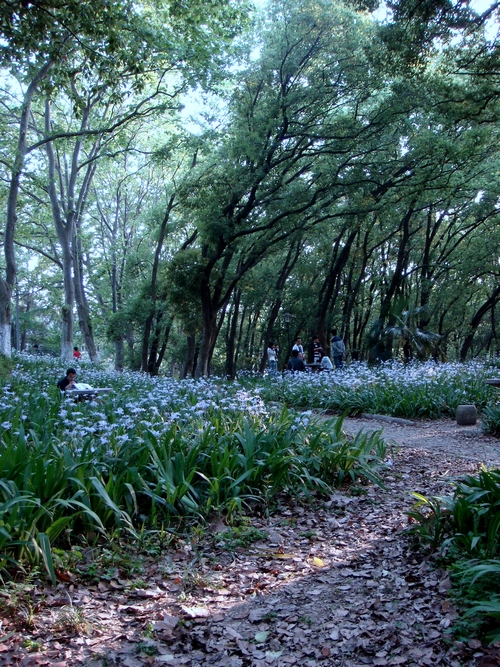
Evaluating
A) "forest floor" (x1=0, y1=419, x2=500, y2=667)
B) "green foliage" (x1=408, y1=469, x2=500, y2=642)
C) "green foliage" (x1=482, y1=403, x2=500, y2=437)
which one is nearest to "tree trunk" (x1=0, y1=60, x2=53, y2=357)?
"green foliage" (x1=482, y1=403, x2=500, y2=437)

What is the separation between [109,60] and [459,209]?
1930 centimetres

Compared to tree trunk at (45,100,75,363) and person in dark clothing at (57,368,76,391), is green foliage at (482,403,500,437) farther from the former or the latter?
tree trunk at (45,100,75,363)

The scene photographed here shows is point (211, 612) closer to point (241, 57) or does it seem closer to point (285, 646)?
point (285, 646)

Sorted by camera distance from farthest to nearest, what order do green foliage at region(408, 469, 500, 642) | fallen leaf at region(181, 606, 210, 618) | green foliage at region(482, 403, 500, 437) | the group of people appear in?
the group of people
green foliage at region(482, 403, 500, 437)
fallen leaf at region(181, 606, 210, 618)
green foliage at region(408, 469, 500, 642)

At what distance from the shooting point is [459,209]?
23.1 meters

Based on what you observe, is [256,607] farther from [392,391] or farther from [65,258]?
[65,258]

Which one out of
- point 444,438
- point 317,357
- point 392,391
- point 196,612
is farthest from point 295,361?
point 196,612

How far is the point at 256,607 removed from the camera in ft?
9.63

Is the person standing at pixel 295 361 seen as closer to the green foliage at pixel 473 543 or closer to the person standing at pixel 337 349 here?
the person standing at pixel 337 349

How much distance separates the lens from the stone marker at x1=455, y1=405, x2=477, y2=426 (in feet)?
27.5

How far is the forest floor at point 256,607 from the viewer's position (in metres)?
2.43

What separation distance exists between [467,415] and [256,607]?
6.49 m

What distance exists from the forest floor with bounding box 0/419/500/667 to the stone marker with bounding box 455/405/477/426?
187 inches

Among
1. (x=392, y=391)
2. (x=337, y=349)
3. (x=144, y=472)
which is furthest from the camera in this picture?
(x=337, y=349)
